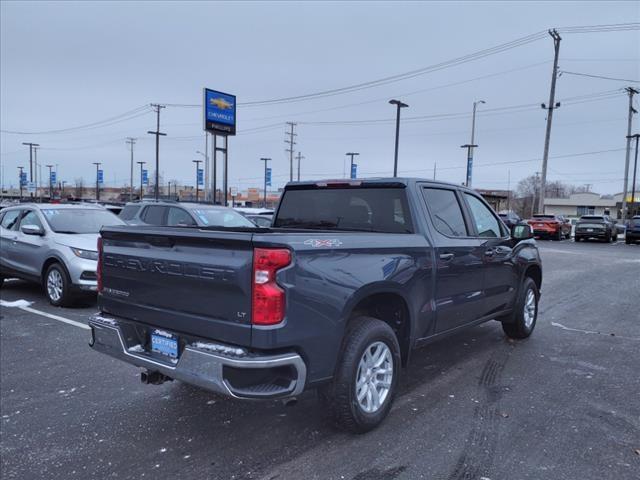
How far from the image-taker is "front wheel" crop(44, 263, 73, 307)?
7.93 m

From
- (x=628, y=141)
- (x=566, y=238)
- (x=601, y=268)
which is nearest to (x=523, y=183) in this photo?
(x=628, y=141)

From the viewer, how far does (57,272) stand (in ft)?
26.9

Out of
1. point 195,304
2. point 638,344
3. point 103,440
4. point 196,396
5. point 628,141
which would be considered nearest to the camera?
point 195,304

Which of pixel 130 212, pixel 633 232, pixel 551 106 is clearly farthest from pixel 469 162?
pixel 130 212

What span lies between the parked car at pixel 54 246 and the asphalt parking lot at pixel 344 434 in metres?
1.92

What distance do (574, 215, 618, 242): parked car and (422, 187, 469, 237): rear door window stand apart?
26.9 m

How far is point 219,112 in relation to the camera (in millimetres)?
26531

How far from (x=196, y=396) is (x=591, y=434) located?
10.6ft

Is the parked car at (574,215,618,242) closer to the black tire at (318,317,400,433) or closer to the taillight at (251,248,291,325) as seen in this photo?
the black tire at (318,317,400,433)

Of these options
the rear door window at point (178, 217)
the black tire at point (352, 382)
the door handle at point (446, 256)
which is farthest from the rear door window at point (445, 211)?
the rear door window at point (178, 217)

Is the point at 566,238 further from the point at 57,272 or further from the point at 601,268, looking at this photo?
the point at 57,272

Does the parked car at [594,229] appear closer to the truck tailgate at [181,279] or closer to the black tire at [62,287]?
the black tire at [62,287]

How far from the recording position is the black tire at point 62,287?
312 inches

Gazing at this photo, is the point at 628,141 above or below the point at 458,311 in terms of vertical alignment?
above
